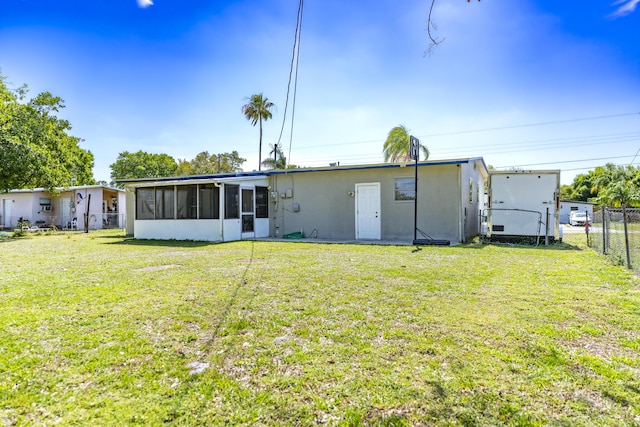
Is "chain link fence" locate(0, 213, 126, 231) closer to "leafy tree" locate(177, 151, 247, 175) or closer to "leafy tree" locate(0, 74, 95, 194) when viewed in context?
"leafy tree" locate(0, 74, 95, 194)

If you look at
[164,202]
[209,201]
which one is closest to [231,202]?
[209,201]

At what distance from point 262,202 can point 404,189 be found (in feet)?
18.8

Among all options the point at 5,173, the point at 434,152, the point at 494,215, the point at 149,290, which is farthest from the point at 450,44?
the point at 434,152

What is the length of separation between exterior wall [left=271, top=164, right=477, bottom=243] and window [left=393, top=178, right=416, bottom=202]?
129 millimetres

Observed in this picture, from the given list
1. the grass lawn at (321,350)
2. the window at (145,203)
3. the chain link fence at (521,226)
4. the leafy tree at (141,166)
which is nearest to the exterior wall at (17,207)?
the window at (145,203)

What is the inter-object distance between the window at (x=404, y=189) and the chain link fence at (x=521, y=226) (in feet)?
8.48

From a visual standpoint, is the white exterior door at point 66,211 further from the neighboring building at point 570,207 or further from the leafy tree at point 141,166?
the neighboring building at point 570,207

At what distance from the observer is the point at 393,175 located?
12820 mm

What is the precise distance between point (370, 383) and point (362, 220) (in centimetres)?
1107

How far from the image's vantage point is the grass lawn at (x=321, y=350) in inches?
84.1

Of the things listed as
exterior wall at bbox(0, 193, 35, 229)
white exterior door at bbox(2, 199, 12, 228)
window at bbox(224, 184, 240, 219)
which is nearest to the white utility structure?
window at bbox(224, 184, 240, 219)

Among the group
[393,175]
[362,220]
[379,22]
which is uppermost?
[379,22]

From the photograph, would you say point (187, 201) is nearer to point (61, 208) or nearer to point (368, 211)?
point (368, 211)

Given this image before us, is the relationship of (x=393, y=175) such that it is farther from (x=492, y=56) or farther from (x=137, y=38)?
(x=137, y=38)
